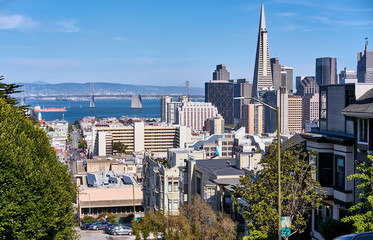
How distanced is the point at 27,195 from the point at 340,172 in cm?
1222

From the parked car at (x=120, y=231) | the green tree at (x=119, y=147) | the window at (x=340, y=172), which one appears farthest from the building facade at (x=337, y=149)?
the green tree at (x=119, y=147)

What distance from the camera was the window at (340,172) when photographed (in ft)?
59.2

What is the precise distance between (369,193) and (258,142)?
406ft

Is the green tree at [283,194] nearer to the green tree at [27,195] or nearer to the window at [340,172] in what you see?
the window at [340,172]

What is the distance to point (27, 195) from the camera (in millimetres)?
21188

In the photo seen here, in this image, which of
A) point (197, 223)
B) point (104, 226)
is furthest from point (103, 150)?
point (197, 223)

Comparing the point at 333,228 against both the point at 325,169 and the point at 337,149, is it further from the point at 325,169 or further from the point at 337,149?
the point at 337,149

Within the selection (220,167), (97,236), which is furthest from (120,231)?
(220,167)

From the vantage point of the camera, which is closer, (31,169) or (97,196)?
(31,169)

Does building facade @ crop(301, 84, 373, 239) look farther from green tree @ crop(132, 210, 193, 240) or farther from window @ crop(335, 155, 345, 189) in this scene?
green tree @ crop(132, 210, 193, 240)

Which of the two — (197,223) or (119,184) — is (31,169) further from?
Answer: (119,184)

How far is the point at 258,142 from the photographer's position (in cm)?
13762

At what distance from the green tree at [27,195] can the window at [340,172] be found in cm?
1140

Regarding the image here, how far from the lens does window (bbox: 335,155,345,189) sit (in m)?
18.0
